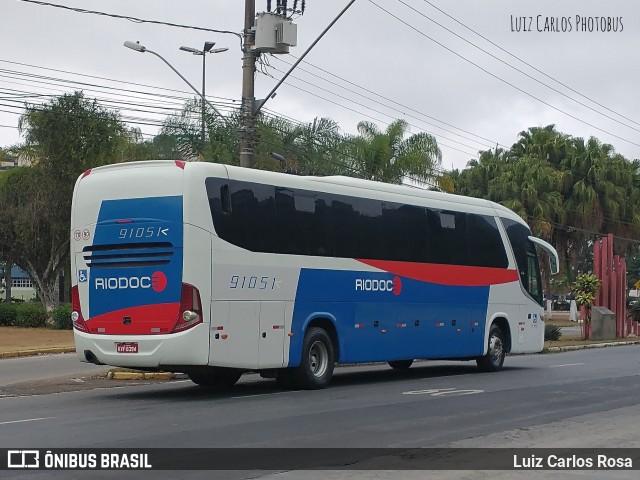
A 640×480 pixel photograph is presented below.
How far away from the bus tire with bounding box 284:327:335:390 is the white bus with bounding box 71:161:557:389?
25 millimetres

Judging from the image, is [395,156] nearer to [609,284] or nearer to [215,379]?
[609,284]

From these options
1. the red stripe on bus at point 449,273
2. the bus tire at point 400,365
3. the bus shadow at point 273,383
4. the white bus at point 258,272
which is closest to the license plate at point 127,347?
the white bus at point 258,272

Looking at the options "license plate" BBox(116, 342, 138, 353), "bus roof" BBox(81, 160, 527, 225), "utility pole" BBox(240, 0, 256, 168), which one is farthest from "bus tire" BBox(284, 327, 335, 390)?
"utility pole" BBox(240, 0, 256, 168)

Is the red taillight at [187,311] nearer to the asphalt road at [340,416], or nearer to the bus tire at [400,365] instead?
the asphalt road at [340,416]

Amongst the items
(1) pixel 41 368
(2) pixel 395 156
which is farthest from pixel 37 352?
(2) pixel 395 156

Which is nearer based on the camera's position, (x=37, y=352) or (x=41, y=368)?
(x=41, y=368)

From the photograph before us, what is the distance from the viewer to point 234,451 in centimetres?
1127

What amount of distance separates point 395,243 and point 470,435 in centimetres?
829

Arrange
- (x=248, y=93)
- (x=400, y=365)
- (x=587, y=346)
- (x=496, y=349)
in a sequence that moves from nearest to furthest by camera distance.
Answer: (x=248, y=93) < (x=496, y=349) < (x=400, y=365) < (x=587, y=346)

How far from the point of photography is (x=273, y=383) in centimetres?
2056

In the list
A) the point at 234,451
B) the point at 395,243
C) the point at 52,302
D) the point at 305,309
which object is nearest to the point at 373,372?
the point at 395,243

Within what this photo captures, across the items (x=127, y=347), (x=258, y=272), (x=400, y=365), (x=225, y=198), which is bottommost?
(x=400, y=365)

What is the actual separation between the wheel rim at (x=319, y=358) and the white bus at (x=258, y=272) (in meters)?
0.03

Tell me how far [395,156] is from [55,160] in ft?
57.4
